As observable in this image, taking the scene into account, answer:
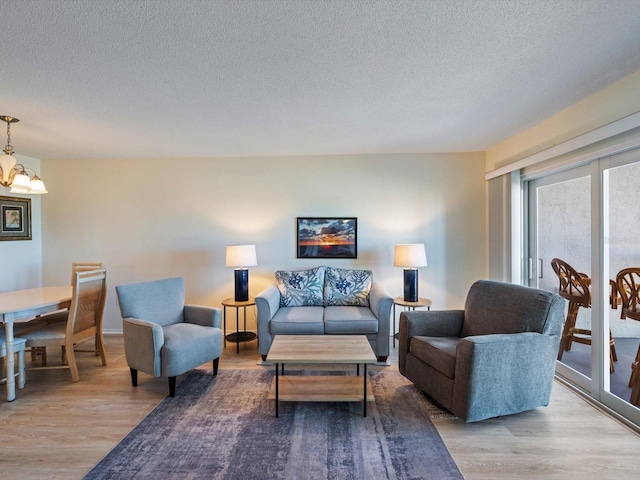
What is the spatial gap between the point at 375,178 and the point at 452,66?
2.20 m

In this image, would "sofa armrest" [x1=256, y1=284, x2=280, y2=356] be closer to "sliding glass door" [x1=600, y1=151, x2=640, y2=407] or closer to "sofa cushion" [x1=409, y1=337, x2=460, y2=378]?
"sofa cushion" [x1=409, y1=337, x2=460, y2=378]

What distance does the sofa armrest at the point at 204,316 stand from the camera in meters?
3.08

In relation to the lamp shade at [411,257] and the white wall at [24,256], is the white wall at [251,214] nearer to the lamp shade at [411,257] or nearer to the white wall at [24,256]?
the white wall at [24,256]

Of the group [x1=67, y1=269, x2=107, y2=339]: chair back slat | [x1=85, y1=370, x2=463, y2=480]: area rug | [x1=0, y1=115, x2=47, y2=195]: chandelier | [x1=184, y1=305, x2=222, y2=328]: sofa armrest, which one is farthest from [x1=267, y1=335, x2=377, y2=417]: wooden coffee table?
[x1=0, y1=115, x2=47, y2=195]: chandelier

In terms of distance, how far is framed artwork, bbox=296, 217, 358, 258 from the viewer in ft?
13.6

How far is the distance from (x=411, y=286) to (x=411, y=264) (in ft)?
0.87

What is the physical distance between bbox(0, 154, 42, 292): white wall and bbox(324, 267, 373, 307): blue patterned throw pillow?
400 centimetres

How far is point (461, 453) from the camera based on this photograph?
1.92 m

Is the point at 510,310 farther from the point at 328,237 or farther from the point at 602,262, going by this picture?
the point at 328,237

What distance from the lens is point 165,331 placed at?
2.88 m

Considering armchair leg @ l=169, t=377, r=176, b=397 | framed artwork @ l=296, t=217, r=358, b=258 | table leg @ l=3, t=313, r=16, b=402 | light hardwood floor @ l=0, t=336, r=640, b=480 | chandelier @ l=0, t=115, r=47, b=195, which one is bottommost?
light hardwood floor @ l=0, t=336, r=640, b=480

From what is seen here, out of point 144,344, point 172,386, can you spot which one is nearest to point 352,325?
point 172,386

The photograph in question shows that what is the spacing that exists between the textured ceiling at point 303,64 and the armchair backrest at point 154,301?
61.4 inches

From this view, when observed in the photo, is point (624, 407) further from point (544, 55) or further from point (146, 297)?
point (146, 297)
